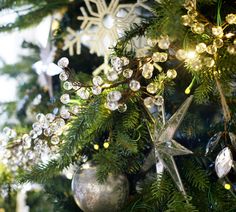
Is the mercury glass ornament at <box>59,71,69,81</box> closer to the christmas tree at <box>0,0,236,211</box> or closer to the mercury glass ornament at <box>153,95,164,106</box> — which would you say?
the christmas tree at <box>0,0,236,211</box>

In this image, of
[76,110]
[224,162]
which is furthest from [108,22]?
[224,162]

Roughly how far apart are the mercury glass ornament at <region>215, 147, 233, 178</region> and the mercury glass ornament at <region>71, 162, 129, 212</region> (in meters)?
0.15

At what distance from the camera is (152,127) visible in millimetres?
539

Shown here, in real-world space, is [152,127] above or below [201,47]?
below

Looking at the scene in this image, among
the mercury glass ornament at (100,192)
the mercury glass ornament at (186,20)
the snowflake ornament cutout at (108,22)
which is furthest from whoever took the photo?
the snowflake ornament cutout at (108,22)

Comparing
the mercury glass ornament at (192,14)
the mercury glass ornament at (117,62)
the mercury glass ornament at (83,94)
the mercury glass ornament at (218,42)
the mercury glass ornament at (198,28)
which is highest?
the mercury glass ornament at (192,14)

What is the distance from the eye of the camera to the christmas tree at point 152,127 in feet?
1.56

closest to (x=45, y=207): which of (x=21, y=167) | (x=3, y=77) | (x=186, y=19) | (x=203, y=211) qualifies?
(x=21, y=167)

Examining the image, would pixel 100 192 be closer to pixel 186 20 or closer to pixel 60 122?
pixel 60 122

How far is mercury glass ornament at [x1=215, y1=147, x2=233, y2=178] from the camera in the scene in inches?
18.6

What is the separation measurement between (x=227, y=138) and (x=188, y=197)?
10cm

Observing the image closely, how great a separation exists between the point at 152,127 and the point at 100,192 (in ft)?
0.40

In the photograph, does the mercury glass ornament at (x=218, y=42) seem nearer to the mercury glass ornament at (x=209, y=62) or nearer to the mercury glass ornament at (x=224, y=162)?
the mercury glass ornament at (x=209, y=62)

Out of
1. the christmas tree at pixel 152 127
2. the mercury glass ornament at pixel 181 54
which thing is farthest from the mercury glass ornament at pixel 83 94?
the mercury glass ornament at pixel 181 54
